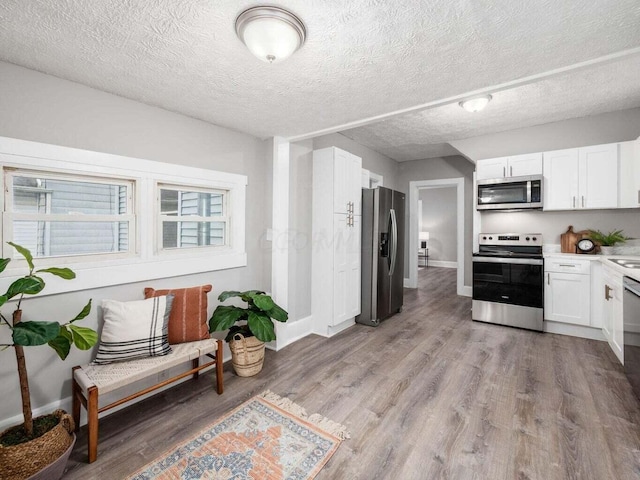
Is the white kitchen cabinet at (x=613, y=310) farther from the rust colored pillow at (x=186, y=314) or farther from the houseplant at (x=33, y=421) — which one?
the houseplant at (x=33, y=421)

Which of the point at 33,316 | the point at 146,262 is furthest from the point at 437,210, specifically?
the point at 33,316

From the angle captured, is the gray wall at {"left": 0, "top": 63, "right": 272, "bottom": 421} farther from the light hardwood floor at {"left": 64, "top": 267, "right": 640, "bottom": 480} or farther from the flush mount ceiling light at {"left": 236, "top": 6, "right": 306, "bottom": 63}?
the flush mount ceiling light at {"left": 236, "top": 6, "right": 306, "bottom": 63}

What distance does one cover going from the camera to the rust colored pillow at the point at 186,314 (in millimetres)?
2295

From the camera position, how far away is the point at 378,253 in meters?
3.88

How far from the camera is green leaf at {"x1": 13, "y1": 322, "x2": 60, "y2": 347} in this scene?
4.45 ft

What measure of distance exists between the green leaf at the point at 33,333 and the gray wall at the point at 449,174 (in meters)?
5.59

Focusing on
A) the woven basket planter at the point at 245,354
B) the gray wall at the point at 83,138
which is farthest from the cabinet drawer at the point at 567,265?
the gray wall at the point at 83,138

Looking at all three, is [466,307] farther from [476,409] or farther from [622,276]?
[476,409]

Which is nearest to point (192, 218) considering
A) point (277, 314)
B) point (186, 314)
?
point (186, 314)

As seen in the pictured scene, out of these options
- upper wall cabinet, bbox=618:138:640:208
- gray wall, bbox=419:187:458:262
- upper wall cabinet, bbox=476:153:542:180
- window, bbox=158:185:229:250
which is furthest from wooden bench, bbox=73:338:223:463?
gray wall, bbox=419:187:458:262

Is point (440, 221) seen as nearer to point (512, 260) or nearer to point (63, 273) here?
point (512, 260)

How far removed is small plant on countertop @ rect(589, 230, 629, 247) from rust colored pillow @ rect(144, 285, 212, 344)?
14.4ft

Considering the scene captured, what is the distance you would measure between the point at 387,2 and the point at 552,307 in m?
3.78

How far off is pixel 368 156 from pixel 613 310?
3603 mm
